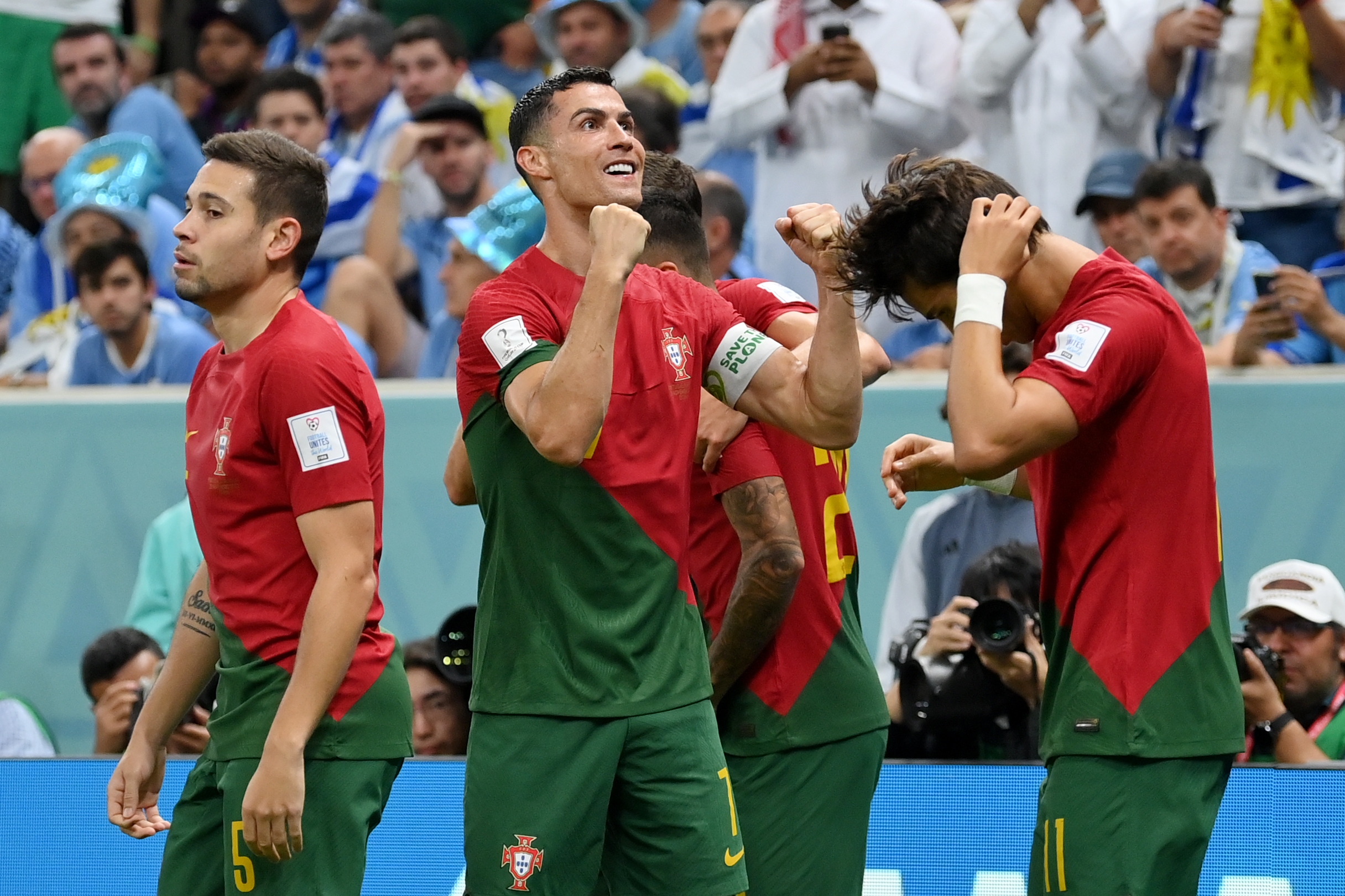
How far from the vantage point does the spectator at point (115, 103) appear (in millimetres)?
8875

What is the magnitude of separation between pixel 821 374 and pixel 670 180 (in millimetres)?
850

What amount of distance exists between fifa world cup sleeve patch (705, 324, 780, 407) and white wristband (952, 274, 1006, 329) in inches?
20.6

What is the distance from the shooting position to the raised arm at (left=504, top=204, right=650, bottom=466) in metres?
2.92

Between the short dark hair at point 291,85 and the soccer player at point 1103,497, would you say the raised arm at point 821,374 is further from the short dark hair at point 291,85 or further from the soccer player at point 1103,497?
the short dark hair at point 291,85

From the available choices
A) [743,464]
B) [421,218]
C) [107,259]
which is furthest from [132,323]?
[743,464]

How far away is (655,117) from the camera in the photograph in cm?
698

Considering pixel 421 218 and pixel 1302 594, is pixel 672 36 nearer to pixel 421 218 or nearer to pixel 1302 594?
pixel 421 218

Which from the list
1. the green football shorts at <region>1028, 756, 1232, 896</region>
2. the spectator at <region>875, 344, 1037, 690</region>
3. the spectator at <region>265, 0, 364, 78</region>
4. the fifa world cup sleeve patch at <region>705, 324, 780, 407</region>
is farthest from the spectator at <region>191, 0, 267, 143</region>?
the green football shorts at <region>1028, 756, 1232, 896</region>

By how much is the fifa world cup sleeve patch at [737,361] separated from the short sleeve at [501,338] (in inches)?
14.2

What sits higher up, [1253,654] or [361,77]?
[361,77]

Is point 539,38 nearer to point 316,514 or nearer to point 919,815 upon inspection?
point 919,815

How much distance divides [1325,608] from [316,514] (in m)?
3.55

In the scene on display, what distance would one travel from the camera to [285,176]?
3.38 meters

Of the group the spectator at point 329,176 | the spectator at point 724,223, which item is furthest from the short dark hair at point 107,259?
the spectator at point 724,223
